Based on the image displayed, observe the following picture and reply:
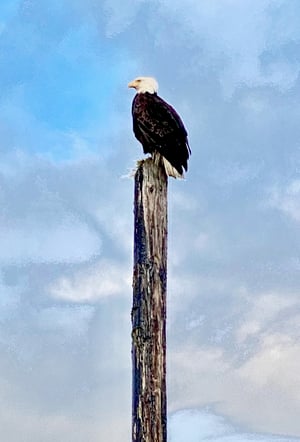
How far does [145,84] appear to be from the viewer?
7.39m

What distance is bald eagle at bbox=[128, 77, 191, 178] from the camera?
241 inches

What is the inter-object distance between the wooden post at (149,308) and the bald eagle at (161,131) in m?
0.57

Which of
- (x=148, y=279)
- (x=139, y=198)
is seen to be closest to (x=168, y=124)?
(x=139, y=198)

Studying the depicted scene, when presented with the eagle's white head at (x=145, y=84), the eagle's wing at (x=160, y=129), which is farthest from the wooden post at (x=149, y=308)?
the eagle's white head at (x=145, y=84)

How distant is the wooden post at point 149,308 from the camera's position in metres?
4.57

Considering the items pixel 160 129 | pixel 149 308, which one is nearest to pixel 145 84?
pixel 160 129

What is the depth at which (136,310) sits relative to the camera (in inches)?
190

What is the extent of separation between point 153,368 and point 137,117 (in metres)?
2.86

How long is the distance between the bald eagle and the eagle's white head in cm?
10

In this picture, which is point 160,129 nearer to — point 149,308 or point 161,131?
point 161,131

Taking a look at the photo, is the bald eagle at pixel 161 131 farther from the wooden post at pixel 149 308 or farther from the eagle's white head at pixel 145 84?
the wooden post at pixel 149 308

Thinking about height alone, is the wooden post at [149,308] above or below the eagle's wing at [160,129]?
below

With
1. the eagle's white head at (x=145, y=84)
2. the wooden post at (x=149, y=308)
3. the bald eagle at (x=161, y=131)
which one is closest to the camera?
the wooden post at (x=149, y=308)

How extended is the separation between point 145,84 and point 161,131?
3.73ft
